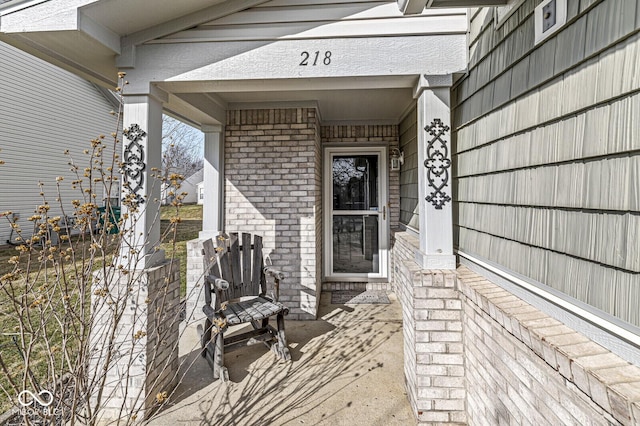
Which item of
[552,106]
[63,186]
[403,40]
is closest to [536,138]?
[552,106]

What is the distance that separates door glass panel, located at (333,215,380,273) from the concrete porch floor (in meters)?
1.35

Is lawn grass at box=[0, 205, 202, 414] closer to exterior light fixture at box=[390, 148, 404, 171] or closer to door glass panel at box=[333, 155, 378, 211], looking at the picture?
door glass panel at box=[333, 155, 378, 211]

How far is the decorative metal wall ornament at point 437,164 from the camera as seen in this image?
7.17ft

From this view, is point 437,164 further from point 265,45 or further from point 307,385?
point 307,385

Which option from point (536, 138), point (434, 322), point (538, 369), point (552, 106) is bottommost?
point (434, 322)

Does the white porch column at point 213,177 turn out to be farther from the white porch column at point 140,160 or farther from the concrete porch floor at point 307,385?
the white porch column at point 140,160

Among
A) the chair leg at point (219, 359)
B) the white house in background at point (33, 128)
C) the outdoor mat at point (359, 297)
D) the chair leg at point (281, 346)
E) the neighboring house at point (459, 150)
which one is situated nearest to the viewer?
the neighboring house at point (459, 150)

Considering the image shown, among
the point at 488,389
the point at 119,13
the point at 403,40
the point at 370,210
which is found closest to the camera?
the point at 488,389

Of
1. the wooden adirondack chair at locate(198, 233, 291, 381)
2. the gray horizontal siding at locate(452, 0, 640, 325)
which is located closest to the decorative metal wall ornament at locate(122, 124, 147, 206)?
the wooden adirondack chair at locate(198, 233, 291, 381)

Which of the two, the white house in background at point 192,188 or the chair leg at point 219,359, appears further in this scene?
the white house in background at point 192,188

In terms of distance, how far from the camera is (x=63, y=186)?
887 centimetres

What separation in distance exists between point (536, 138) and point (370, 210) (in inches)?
129

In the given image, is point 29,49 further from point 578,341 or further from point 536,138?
point 578,341

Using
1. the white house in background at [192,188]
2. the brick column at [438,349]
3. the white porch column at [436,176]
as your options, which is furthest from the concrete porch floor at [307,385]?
the white house in background at [192,188]
